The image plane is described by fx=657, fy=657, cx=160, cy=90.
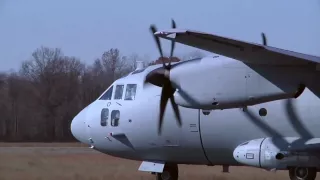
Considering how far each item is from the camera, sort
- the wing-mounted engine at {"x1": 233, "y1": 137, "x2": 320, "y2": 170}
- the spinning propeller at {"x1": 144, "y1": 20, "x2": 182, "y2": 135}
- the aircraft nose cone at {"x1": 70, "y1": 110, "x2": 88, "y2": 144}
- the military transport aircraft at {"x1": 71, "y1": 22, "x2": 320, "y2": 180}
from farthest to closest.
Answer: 1. the aircraft nose cone at {"x1": 70, "y1": 110, "x2": 88, "y2": 144}
2. the wing-mounted engine at {"x1": 233, "y1": 137, "x2": 320, "y2": 170}
3. the spinning propeller at {"x1": 144, "y1": 20, "x2": 182, "y2": 135}
4. the military transport aircraft at {"x1": 71, "y1": 22, "x2": 320, "y2": 180}

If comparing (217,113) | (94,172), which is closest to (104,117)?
(217,113)

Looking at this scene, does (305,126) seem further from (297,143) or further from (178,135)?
(178,135)

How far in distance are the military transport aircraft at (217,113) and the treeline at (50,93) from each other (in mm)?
55673

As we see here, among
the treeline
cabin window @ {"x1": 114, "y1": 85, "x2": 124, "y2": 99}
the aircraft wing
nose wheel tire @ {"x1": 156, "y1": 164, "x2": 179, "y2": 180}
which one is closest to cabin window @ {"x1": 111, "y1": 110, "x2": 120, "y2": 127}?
cabin window @ {"x1": 114, "y1": 85, "x2": 124, "y2": 99}

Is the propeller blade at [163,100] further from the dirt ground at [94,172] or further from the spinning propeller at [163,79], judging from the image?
the dirt ground at [94,172]

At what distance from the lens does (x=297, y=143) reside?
17906 mm

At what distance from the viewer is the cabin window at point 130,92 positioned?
68.7 feet

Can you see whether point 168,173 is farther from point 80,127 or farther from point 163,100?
point 163,100

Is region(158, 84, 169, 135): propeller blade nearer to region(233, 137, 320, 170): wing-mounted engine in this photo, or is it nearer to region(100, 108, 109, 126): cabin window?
region(233, 137, 320, 170): wing-mounted engine

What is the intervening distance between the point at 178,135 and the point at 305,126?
398 cm

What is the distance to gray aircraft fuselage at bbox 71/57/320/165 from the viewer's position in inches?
597

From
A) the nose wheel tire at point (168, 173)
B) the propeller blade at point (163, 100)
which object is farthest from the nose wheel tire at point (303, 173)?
the nose wheel tire at point (168, 173)

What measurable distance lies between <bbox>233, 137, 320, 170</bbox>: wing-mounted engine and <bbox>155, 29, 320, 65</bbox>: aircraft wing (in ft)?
12.2

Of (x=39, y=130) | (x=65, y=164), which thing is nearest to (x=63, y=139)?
(x=39, y=130)
